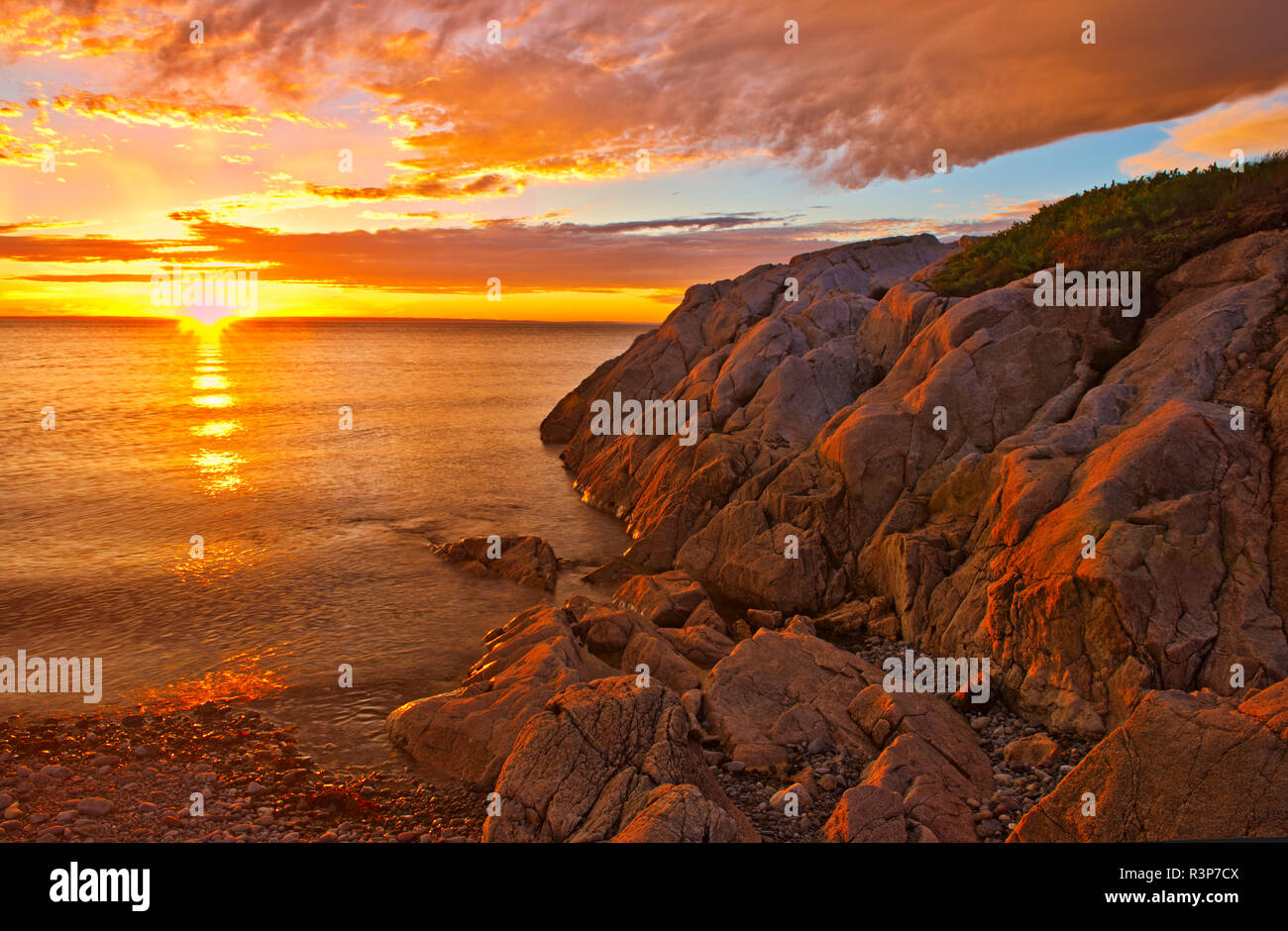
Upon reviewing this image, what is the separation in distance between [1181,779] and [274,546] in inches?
1270

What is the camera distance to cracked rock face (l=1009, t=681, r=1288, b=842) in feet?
30.6

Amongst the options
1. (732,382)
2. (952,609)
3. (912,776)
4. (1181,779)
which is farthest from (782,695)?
(732,382)

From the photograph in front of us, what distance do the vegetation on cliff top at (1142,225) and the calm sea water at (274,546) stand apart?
66.6ft

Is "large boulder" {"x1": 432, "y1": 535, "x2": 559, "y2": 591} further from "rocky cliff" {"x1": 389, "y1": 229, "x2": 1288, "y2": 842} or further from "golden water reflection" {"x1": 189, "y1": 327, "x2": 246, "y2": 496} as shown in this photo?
"golden water reflection" {"x1": 189, "y1": 327, "x2": 246, "y2": 496}

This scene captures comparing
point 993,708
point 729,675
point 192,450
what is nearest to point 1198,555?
point 993,708

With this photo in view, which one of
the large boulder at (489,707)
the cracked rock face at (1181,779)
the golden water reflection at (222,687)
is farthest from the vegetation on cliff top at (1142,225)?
the golden water reflection at (222,687)

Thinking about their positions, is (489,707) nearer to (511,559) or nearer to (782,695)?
(782,695)

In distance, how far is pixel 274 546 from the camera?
107ft

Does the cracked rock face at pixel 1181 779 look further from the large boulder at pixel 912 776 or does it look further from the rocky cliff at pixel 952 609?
the large boulder at pixel 912 776

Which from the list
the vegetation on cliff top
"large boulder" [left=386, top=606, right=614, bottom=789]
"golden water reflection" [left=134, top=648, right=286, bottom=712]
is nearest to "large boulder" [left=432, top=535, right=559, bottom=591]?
"large boulder" [left=386, top=606, right=614, bottom=789]

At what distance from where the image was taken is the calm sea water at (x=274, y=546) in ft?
67.9
